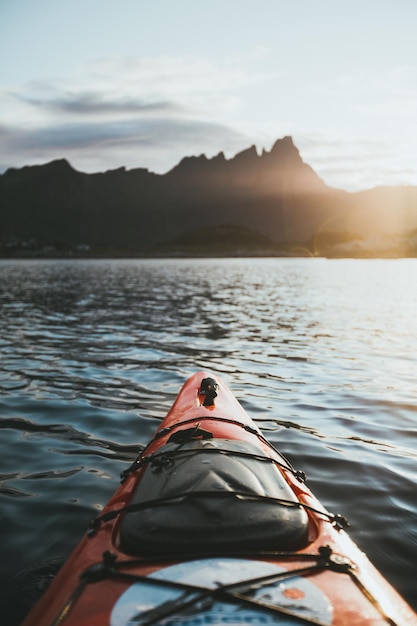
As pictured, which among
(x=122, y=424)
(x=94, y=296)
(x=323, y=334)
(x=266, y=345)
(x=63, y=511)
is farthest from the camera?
(x=94, y=296)

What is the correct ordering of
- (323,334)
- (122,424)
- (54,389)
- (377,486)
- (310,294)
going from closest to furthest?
1. (377,486)
2. (122,424)
3. (54,389)
4. (323,334)
5. (310,294)

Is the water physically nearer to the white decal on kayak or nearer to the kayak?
the kayak

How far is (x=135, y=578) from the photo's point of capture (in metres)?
2.69

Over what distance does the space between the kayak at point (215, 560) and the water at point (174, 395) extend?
4.12 feet

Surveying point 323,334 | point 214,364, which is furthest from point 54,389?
point 323,334

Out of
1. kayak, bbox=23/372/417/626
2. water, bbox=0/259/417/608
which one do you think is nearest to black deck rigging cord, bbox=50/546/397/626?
kayak, bbox=23/372/417/626

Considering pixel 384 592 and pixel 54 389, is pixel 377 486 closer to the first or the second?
pixel 384 592

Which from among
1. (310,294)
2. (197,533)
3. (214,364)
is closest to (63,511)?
(197,533)

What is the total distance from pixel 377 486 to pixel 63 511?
3.34 m

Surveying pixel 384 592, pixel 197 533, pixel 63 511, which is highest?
pixel 197 533

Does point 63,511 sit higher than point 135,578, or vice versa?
point 135,578

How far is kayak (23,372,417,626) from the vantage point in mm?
2480

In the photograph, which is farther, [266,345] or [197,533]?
[266,345]

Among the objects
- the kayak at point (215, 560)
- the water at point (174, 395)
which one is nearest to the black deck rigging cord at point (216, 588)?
the kayak at point (215, 560)
